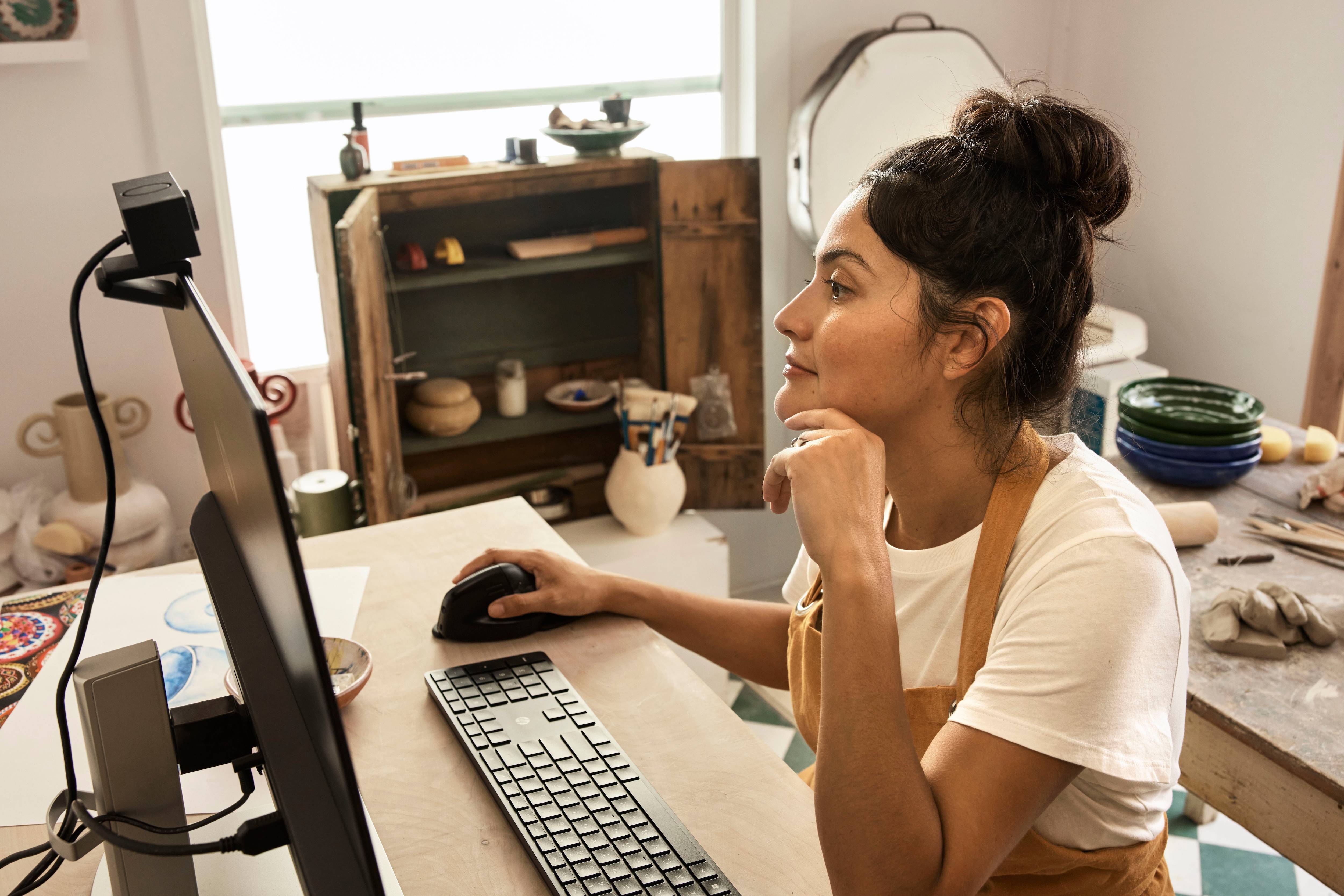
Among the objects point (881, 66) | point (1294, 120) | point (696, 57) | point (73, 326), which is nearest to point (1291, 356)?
Answer: point (1294, 120)

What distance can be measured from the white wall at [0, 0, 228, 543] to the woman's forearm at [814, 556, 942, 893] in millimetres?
1930

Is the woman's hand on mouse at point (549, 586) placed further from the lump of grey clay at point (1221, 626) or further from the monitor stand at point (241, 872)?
the lump of grey clay at point (1221, 626)

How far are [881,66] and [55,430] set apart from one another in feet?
7.17

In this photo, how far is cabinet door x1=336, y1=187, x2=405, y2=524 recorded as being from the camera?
2.06 metres

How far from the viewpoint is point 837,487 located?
1067 millimetres

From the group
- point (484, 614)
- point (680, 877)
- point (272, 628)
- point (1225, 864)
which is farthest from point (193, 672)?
point (1225, 864)

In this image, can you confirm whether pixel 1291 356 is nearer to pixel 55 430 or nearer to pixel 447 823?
pixel 447 823

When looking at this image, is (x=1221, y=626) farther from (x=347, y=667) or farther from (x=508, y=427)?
(x=508, y=427)

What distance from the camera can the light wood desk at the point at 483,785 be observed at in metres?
0.96

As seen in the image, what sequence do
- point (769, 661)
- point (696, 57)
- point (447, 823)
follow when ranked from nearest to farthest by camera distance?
point (447, 823) → point (769, 661) → point (696, 57)

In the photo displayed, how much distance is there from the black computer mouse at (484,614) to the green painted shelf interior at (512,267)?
1.34m

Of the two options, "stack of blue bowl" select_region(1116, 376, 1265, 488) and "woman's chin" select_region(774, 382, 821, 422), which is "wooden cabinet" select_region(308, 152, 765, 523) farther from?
"woman's chin" select_region(774, 382, 821, 422)

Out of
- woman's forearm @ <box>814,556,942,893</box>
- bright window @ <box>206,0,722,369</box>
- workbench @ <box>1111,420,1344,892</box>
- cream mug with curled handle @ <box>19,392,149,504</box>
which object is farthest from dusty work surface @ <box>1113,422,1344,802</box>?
cream mug with curled handle @ <box>19,392,149,504</box>

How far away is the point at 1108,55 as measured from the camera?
3.25 meters
